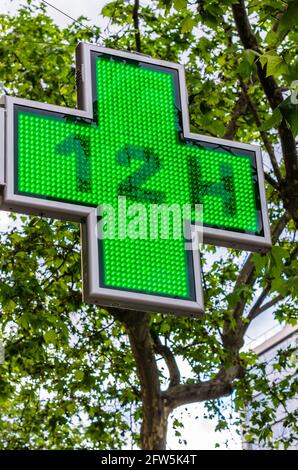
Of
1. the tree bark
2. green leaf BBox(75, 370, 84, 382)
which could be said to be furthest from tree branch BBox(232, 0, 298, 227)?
green leaf BBox(75, 370, 84, 382)

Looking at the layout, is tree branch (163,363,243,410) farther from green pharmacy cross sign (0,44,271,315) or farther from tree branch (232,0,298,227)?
green pharmacy cross sign (0,44,271,315)

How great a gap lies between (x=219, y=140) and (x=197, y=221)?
32 centimetres

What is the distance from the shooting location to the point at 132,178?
2.69 metres

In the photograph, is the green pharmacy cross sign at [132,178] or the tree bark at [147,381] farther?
the tree bark at [147,381]

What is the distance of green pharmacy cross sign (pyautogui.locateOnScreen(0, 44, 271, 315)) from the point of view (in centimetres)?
257

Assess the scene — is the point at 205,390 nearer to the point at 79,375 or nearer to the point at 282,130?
the point at 79,375

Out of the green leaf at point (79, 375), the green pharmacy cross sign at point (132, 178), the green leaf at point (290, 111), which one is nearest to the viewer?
the green pharmacy cross sign at point (132, 178)

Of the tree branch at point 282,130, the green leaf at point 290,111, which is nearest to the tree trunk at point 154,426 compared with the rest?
the tree branch at point 282,130

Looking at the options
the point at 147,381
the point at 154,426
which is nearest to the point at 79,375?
the point at 147,381

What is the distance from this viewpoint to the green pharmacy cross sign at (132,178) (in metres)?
2.57

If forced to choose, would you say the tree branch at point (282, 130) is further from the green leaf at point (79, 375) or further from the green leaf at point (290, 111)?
the green leaf at point (79, 375)

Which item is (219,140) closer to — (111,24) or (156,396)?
(156,396)

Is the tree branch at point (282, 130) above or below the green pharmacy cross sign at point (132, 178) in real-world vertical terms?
above

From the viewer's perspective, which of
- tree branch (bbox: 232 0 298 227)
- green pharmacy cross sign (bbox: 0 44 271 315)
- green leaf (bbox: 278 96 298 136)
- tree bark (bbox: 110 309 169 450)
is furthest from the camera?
tree bark (bbox: 110 309 169 450)
